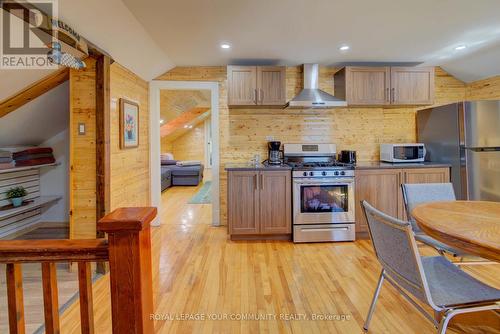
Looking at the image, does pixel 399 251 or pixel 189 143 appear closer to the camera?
pixel 399 251

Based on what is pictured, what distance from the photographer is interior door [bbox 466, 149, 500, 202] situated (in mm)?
3430

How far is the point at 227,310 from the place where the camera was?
2.14m

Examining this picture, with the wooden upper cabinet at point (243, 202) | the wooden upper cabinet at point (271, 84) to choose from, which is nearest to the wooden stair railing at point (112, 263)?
the wooden upper cabinet at point (243, 202)

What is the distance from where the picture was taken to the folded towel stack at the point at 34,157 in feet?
11.5

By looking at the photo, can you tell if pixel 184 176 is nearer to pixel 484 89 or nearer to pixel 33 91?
pixel 33 91

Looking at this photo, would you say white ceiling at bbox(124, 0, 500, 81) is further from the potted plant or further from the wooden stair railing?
the potted plant

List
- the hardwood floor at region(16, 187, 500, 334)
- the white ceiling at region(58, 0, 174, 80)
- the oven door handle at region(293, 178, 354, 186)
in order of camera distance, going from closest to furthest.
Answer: the hardwood floor at region(16, 187, 500, 334) < the white ceiling at region(58, 0, 174, 80) < the oven door handle at region(293, 178, 354, 186)

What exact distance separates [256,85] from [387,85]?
6.00ft

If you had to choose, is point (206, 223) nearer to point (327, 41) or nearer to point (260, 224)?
point (260, 224)

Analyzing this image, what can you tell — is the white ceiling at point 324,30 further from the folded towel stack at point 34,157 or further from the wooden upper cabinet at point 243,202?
the folded towel stack at point 34,157

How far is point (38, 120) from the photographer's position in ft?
11.3

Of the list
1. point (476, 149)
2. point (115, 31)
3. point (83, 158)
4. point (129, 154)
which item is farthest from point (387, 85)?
point (83, 158)

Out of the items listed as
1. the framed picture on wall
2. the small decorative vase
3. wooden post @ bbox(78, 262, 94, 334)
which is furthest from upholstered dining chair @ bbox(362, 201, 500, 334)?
the small decorative vase

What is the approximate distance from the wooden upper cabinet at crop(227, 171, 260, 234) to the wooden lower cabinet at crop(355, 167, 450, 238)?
52.0 inches
